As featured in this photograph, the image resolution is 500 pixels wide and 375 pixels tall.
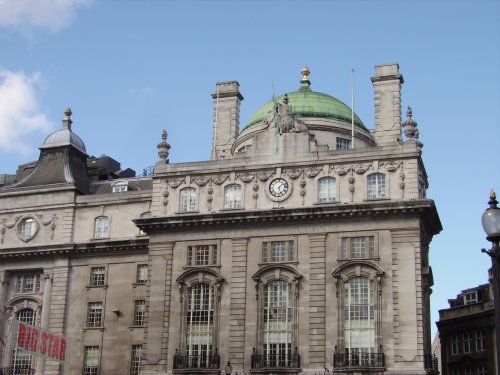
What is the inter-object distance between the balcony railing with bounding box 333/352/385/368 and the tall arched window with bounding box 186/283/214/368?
751 centimetres

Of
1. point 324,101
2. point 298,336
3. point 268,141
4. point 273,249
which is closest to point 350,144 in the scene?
point 324,101

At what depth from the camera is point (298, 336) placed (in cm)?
4525

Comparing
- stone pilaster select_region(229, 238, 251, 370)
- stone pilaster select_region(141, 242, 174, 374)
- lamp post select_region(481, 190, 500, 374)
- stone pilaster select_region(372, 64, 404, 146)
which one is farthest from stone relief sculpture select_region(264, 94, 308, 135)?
lamp post select_region(481, 190, 500, 374)

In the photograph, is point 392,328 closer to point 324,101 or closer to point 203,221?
point 203,221

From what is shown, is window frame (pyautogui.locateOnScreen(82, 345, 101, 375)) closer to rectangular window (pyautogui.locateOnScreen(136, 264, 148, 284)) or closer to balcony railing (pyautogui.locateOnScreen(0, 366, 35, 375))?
balcony railing (pyautogui.locateOnScreen(0, 366, 35, 375))

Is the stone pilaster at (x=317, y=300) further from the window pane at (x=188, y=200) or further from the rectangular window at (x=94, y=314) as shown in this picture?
the rectangular window at (x=94, y=314)

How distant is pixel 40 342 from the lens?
41.3 m

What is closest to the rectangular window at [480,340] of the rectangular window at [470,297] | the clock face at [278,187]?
the rectangular window at [470,297]

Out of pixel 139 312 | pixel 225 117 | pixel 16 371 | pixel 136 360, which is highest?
pixel 225 117

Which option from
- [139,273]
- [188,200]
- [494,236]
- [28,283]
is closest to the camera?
[494,236]

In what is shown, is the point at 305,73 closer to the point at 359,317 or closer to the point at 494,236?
the point at 359,317

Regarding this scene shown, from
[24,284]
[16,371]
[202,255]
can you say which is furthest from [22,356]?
[202,255]

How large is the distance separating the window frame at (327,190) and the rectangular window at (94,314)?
17.7m

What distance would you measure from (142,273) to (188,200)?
771 cm
